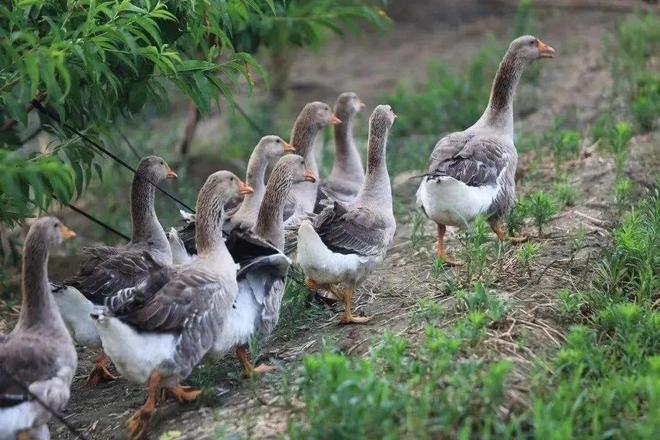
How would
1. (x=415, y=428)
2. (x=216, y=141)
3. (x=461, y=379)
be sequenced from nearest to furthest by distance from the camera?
(x=415, y=428) → (x=461, y=379) → (x=216, y=141)

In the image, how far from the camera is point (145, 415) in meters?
6.04

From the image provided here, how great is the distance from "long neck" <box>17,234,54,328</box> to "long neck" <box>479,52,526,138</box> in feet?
14.2

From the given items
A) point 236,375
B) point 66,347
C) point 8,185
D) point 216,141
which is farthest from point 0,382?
point 216,141

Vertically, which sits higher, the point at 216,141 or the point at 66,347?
the point at 66,347

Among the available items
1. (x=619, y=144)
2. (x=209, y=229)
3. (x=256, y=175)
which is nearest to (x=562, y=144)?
(x=619, y=144)

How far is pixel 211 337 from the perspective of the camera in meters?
6.28

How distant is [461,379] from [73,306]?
2980 mm

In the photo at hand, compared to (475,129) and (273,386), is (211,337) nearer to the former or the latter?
(273,386)

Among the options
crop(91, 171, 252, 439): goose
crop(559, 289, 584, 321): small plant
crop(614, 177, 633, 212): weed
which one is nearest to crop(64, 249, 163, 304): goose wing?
crop(91, 171, 252, 439): goose

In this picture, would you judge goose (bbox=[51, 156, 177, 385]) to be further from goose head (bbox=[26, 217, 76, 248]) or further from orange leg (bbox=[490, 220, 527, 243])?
orange leg (bbox=[490, 220, 527, 243])

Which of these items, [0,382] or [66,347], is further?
[66,347]

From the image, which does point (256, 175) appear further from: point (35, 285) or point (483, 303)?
point (35, 285)

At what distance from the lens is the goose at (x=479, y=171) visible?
25.9 feet

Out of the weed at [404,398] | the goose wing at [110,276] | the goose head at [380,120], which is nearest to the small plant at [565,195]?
the goose head at [380,120]
